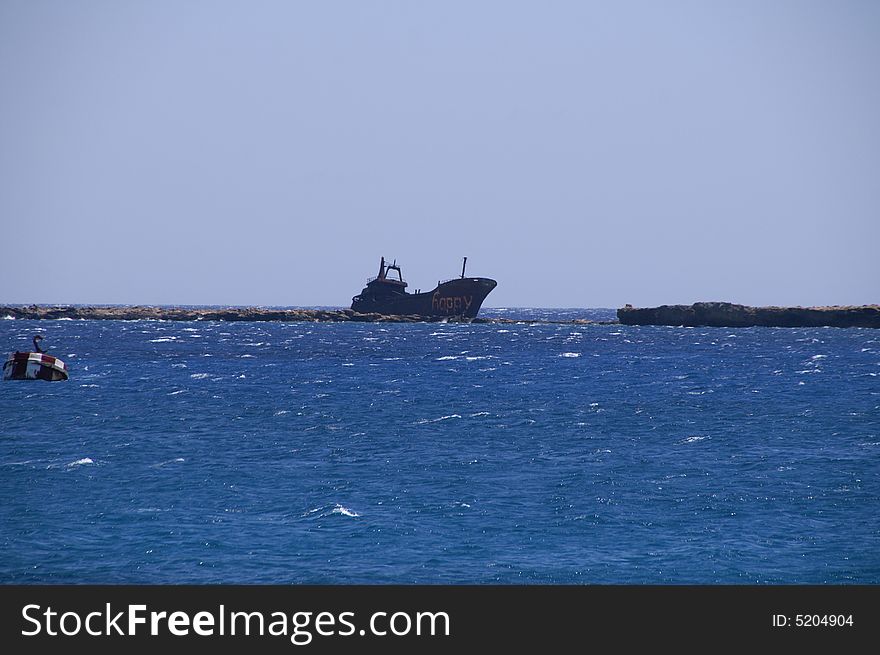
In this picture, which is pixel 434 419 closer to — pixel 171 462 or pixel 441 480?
pixel 441 480

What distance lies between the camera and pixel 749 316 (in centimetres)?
18875

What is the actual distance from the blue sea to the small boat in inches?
93.6

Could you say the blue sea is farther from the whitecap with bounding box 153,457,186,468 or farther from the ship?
the ship

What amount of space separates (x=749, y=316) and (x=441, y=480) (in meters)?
168

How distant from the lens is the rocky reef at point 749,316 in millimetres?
181125

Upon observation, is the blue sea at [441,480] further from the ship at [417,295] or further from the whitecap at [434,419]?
the ship at [417,295]

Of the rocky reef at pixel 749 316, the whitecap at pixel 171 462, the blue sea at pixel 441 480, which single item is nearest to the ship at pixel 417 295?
the rocky reef at pixel 749 316

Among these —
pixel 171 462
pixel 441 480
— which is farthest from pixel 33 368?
pixel 441 480

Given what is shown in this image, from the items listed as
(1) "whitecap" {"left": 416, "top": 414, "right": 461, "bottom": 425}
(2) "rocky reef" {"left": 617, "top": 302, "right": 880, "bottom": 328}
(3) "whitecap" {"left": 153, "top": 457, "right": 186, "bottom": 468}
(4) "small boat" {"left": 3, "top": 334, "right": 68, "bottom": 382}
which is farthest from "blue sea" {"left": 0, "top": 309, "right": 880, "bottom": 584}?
(2) "rocky reef" {"left": 617, "top": 302, "right": 880, "bottom": 328}

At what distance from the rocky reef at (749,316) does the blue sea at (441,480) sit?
12167 centimetres

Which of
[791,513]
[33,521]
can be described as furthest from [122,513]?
[791,513]

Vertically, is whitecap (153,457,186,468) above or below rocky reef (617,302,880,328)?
below

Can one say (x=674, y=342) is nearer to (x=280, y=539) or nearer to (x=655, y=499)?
(x=655, y=499)

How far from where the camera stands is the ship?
19388cm
